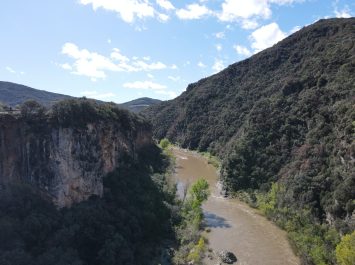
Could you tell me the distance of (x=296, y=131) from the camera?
2938 inches

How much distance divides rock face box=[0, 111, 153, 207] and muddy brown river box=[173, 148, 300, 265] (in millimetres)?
16065

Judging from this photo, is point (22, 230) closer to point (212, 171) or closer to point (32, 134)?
point (32, 134)

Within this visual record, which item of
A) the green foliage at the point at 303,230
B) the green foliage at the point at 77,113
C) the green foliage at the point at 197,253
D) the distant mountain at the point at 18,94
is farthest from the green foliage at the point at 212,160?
the green foliage at the point at 197,253

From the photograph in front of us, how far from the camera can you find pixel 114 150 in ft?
175

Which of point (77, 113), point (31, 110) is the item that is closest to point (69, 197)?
point (77, 113)

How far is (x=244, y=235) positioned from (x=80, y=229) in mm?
22957

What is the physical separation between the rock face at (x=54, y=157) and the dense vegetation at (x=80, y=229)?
47.8 inches

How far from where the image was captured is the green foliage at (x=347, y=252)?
3781cm

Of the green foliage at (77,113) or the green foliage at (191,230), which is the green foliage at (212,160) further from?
the green foliage at (77,113)

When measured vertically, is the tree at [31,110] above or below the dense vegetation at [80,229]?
above

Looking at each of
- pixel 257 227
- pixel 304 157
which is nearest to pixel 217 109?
pixel 304 157

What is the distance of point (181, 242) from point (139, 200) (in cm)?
729

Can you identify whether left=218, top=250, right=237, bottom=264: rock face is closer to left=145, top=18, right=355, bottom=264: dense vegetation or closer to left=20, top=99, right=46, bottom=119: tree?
left=145, top=18, right=355, bottom=264: dense vegetation

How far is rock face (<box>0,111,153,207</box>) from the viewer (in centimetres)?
3947
